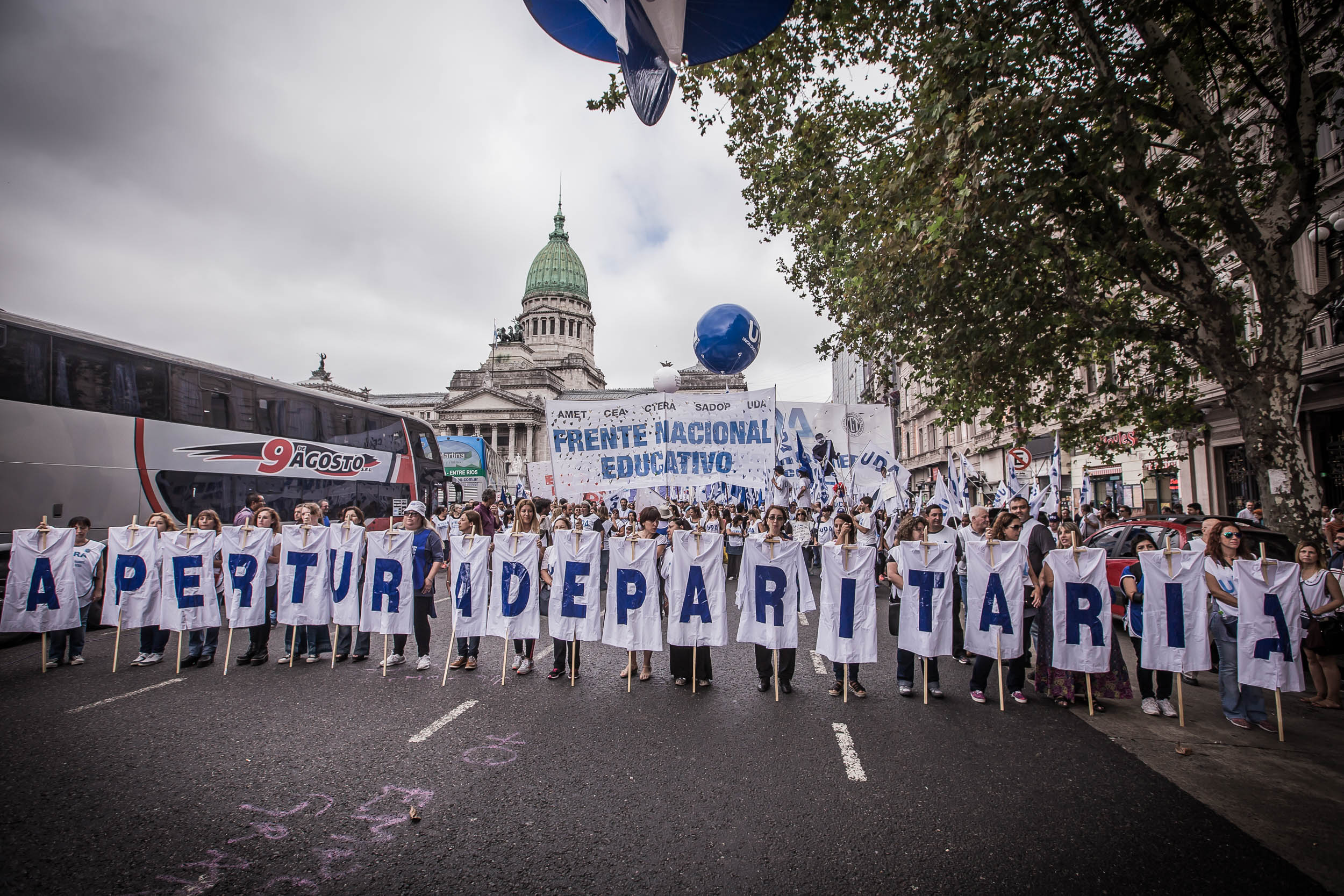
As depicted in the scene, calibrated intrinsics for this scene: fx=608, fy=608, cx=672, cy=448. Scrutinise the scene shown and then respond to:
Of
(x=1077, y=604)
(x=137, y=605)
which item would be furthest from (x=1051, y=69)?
(x=137, y=605)

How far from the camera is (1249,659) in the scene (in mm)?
5328

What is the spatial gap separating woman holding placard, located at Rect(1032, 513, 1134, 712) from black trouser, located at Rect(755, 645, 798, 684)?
2438 millimetres

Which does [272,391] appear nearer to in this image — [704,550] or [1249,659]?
[704,550]

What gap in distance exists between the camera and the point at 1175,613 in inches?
A: 221

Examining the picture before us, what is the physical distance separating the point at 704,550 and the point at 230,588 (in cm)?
563

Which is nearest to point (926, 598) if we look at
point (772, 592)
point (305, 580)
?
point (772, 592)

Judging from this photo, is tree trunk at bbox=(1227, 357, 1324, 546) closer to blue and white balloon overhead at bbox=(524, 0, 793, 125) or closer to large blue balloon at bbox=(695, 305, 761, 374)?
large blue balloon at bbox=(695, 305, 761, 374)

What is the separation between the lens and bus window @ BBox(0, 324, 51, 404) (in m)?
8.84

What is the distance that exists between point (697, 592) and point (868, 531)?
615 cm

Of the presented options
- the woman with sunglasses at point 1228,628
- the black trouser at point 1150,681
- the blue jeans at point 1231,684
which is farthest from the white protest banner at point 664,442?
the blue jeans at point 1231,684

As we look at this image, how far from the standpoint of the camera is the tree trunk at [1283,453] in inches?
266

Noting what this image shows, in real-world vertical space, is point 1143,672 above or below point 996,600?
below

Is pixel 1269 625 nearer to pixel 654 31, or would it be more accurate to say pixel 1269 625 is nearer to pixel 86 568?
pixel 654 31

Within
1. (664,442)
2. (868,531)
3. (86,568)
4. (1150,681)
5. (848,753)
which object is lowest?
(848,753)
